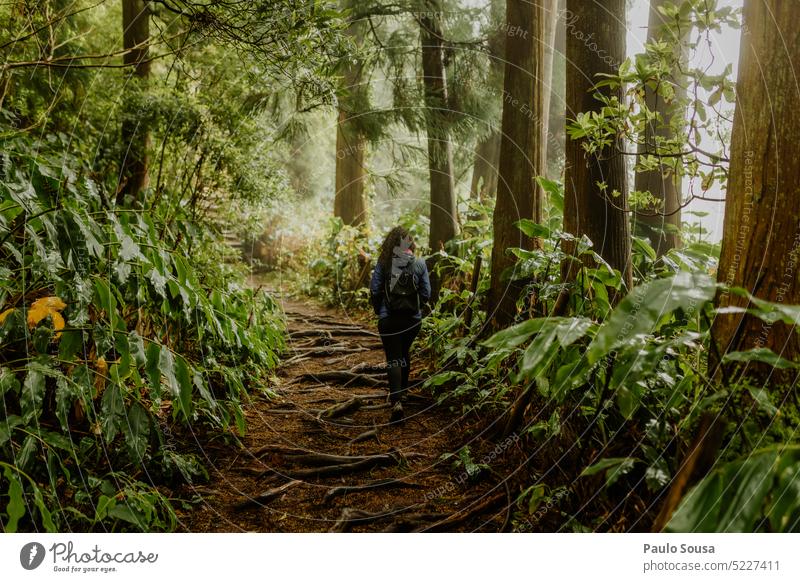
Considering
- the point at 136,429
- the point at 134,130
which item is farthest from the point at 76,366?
the point at 134,130

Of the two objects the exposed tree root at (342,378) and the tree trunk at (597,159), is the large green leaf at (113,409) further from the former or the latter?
the exposed tree root at (342,378)

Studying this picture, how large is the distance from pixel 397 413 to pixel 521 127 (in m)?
2.74

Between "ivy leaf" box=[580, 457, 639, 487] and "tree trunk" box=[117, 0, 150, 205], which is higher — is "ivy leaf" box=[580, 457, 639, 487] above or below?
below

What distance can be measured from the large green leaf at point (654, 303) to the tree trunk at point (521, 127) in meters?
3.02

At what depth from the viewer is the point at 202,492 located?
8.40ft

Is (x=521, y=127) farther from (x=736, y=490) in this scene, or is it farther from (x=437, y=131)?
(x=736, y=490)

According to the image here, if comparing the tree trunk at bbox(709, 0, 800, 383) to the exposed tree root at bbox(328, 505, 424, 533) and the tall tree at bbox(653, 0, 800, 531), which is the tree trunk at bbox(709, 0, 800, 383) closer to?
the tall tree at bbox(653, 0, 800, 531)

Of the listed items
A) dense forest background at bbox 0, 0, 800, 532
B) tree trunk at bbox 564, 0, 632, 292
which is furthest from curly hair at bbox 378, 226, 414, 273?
tree trunk at bbox 564, 0, 632, 292

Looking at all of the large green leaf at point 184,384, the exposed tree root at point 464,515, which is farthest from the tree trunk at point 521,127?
the large green leaf at point 184,384

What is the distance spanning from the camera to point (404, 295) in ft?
13.2

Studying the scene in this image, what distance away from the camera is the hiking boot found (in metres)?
3.81

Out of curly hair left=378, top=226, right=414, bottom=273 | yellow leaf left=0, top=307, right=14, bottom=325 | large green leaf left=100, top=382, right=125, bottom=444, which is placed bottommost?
large green leaf left=100, top=382, right=125, bottom=444

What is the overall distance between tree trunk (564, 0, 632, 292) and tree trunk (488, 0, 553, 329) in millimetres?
1171
